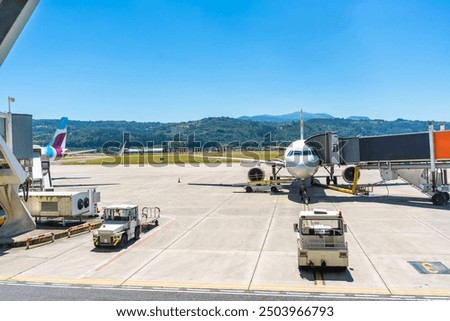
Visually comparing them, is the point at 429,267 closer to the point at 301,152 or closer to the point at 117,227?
the point at 117,227

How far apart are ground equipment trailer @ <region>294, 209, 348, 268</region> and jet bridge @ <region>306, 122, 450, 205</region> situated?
20063mm

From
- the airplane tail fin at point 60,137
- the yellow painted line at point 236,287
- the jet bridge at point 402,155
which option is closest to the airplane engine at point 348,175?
the jet bridge at point 402,155

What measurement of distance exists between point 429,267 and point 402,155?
19889mm

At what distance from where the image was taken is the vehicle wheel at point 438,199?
3328cm

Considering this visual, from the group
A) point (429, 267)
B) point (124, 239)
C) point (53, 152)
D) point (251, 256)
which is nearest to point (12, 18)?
point (124, 239)

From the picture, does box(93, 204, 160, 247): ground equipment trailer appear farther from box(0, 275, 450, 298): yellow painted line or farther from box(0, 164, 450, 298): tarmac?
box(0, 275, 450, 298): yellow painted line

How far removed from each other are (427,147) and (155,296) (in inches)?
1107

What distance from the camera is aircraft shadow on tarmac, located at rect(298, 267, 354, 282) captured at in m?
15.7

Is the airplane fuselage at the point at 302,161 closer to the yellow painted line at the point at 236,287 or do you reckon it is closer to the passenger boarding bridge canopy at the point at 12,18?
the yellow painted line at the point at 236,287

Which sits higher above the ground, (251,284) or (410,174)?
(410,174)

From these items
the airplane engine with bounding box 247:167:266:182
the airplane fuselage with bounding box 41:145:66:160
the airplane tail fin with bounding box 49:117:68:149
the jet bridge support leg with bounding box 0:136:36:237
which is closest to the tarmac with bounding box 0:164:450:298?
the jet bridge support leg with bounding box 0:136:36:237

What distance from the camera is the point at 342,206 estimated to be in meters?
33.8
